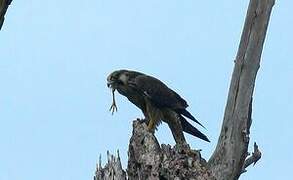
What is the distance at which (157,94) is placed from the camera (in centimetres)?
931

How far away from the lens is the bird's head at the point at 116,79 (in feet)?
30.4

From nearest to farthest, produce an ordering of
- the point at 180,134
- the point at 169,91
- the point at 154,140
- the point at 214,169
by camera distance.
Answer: the point at 154,140
the point at 214,169
the point at 180,134
the point at 169,91

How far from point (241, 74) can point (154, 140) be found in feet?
8.31

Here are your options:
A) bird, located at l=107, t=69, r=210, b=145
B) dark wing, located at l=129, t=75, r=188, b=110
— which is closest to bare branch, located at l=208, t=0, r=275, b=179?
bird, located at l=107, t=69, r=210, b=145

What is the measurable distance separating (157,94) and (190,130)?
67 centimetres

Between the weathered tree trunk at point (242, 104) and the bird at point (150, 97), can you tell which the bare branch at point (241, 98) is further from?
the bird at point (150, 97)

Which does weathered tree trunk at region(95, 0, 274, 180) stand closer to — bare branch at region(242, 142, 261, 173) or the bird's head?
bare branch at region(242, 142, 261, 173)

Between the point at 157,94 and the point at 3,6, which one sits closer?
the point at 3,6

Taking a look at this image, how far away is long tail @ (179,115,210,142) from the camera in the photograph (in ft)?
28.1

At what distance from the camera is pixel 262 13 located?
7.80 m

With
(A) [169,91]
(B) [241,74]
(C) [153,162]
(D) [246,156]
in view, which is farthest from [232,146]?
(C) [153,162]

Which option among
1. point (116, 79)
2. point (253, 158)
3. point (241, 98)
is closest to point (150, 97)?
point (116, 79)

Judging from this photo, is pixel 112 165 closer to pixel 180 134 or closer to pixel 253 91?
pixel 253 91

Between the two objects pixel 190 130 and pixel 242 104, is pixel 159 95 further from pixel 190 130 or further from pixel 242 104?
pixel 242 104
